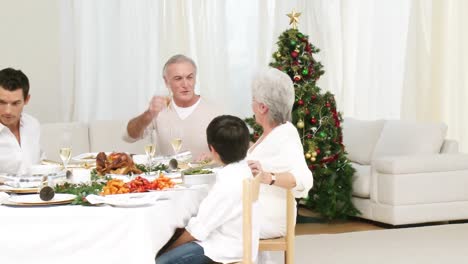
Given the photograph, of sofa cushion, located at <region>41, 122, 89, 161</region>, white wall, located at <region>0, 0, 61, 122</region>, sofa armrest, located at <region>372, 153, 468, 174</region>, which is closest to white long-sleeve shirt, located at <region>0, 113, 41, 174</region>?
sofa cushion, located at <region>41, 122, 89, 161</region>

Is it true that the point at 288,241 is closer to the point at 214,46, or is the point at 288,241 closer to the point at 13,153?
the point at 13,153

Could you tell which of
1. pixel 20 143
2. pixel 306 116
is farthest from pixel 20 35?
pixel 20 143

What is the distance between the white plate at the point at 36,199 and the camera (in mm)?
2645

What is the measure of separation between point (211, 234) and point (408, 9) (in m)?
5.31

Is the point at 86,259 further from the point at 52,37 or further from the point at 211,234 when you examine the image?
the point at 52,37

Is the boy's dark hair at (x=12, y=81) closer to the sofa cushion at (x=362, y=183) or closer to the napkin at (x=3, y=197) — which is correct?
the napkin at (x=3, y=197)

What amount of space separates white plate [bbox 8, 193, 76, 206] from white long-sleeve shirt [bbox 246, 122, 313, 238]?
101 cm

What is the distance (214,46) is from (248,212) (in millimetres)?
4589

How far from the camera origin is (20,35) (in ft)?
22.1

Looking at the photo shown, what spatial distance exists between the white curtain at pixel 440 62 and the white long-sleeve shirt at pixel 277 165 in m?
4.31

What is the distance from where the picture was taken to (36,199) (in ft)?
8.94

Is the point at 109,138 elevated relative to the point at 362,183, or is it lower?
elevated

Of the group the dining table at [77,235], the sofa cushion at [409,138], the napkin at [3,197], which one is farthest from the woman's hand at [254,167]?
the sofa cushion at [409,138]

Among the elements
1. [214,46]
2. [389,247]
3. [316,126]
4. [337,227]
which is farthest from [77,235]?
[214,46]
